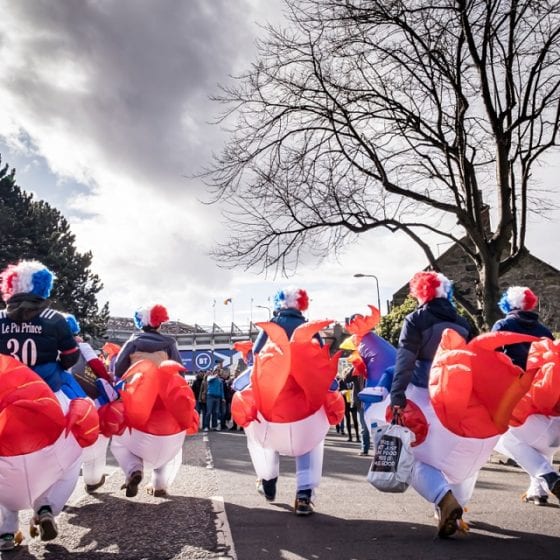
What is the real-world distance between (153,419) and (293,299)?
1648 millimetres

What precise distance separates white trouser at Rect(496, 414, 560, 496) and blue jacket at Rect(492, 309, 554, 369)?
69 cm

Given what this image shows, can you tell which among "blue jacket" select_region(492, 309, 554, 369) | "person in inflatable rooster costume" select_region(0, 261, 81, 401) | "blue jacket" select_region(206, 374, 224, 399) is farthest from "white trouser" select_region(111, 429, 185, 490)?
"blue jacket" select_region(206, 374, 224, 399)

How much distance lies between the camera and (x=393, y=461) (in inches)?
142

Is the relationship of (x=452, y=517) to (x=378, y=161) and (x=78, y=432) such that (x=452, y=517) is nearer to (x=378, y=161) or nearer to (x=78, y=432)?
(x=78, y=432)

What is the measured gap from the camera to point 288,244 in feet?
35.8

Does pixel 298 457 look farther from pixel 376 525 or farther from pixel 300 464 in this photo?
pixel 376 525

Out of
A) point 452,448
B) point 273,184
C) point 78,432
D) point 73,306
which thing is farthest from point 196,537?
point 73,306

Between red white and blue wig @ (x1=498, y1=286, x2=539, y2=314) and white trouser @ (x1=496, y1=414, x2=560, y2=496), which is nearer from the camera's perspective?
white trouser @ (x1=496, y1=414, x2=560, y2=496)

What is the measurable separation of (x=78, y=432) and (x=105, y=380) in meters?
0.88

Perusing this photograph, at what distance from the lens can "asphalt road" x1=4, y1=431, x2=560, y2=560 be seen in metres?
3.38

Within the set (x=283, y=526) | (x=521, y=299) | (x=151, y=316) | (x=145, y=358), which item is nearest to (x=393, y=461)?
(x=283, y=526)

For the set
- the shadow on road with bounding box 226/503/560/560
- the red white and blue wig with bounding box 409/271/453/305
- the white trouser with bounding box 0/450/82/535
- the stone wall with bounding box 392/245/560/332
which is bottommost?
the shadow on road with bounding box 226/503/560/560

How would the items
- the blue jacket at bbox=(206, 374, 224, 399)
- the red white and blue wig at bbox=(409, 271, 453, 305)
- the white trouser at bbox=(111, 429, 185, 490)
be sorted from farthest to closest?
1. the blue jacket at bbox=(206, 374, 224, 399)
2. the white trouser at bbox=(111, 429, 185, 490)
3. the red white and blue wig at bbox=(409, 271, 453, 305)

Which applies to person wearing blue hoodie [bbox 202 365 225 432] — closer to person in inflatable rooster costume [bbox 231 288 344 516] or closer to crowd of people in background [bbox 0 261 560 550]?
crowd of people in background [bbox 0 261 560 550]
